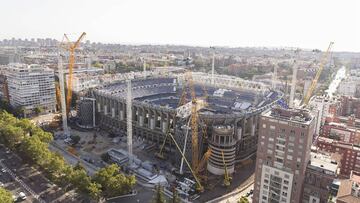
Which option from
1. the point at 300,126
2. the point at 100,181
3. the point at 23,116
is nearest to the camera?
the point at 300,126

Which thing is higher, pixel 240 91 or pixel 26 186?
pixel 240 91

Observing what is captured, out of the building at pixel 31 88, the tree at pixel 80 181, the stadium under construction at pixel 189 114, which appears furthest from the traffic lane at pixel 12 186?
the building at pixel 31 88

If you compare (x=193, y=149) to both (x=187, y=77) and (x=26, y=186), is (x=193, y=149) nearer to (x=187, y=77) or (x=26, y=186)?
(x=26, y=186)

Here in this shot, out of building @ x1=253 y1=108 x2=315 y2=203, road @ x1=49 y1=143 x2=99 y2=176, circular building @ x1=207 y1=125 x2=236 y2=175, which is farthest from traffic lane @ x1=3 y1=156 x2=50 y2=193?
building @ x1=253 y1=108 x2=315 y2=203

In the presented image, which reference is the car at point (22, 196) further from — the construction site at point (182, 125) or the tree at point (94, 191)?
the construction site at point (182, 125)

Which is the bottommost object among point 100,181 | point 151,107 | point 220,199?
point 220,199

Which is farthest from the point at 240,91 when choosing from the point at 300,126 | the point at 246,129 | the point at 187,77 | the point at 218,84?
the point at 300,126

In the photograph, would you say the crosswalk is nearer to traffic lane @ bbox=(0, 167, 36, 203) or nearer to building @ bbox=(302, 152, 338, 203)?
traffic lane @ bbox=(0, 167, 36, 203)
